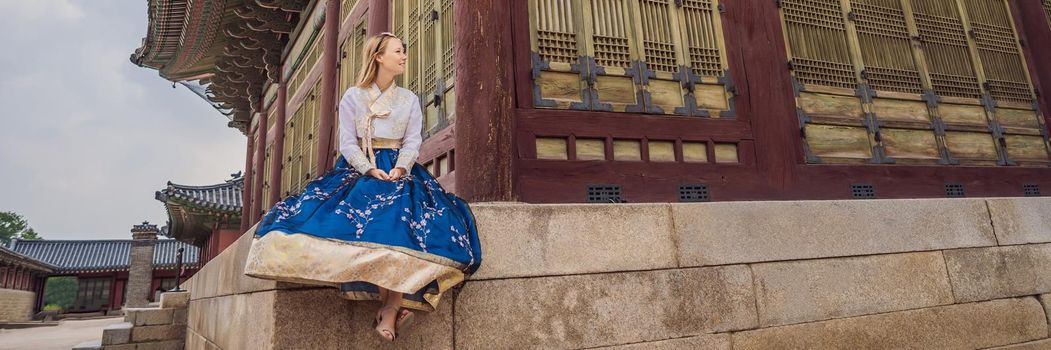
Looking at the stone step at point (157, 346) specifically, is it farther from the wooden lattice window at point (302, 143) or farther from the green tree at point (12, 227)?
the green tree at point (12, 227)

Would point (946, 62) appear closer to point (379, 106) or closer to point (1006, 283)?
point (1006, 283)

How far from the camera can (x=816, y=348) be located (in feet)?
13.1

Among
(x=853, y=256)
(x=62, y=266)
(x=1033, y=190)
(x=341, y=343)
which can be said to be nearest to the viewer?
(x=341, y=343)

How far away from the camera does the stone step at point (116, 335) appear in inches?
329

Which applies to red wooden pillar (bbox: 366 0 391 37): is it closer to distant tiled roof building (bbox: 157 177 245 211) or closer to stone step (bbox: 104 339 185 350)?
stone step (bbox: 104 339 185 350)

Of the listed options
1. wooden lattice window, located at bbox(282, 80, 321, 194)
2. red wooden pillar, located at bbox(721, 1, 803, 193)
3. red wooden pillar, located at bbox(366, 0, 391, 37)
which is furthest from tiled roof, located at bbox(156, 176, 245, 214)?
red wooden pillar, located at bbox(721, 1, 803, 193)

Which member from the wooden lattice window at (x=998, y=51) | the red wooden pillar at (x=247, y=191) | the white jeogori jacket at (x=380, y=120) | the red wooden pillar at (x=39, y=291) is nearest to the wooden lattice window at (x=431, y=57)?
the white jeogori jacket at (x=380, y=120)

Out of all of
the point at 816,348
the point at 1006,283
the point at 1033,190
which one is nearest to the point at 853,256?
the point at 816,348

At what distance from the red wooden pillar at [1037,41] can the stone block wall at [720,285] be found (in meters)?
2.73

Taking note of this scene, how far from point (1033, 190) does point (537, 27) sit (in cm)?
612

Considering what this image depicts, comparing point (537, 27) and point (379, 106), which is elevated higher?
point (537, 27)

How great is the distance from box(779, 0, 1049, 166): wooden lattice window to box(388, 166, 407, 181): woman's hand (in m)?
4.30

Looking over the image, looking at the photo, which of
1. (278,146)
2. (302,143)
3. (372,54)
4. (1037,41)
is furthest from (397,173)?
(278,146)

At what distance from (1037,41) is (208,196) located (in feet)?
68.9
